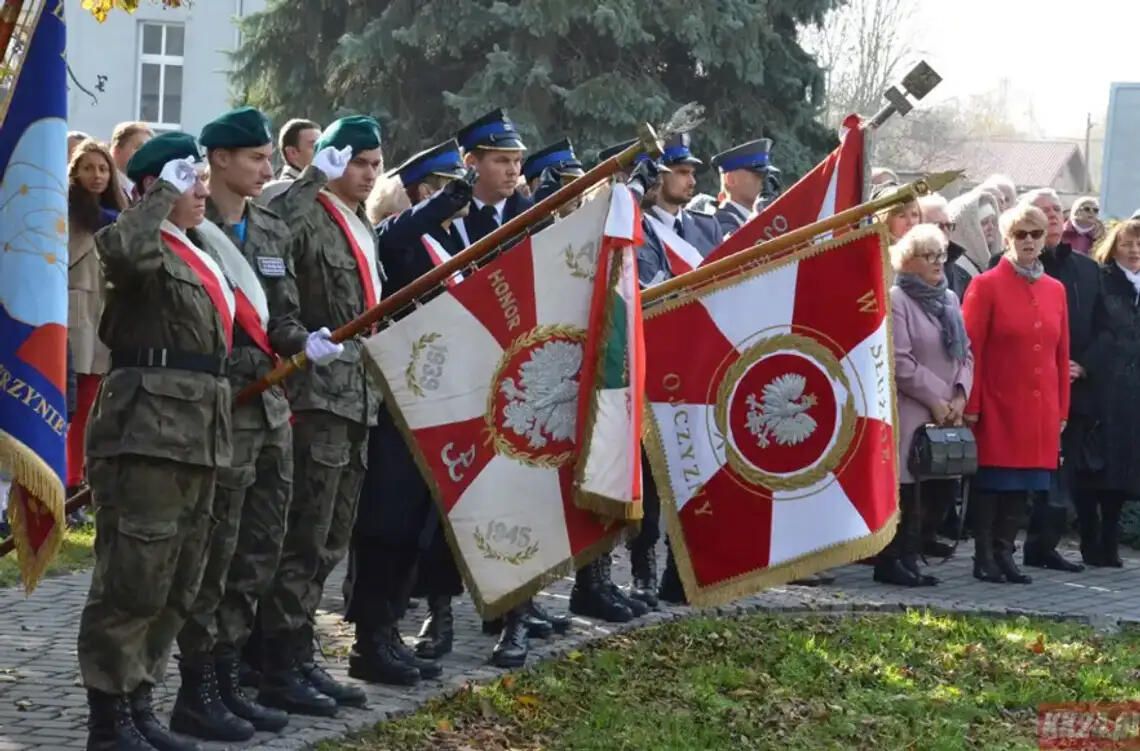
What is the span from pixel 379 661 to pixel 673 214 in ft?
9.81

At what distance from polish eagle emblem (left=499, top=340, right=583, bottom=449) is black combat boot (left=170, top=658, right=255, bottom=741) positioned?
1.27 m

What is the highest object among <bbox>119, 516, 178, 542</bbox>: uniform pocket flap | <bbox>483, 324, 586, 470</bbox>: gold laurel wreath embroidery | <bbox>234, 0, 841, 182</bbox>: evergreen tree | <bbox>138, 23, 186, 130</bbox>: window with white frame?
<bbox>138, 23, 186, 130</bbox>: window with white frame

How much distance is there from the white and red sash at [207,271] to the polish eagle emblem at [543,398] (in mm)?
975

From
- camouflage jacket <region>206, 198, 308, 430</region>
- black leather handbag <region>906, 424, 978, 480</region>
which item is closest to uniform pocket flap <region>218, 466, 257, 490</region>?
camouflage jacket <region>206, 198, 308, 430</region>

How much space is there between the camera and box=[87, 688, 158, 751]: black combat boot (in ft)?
20.6

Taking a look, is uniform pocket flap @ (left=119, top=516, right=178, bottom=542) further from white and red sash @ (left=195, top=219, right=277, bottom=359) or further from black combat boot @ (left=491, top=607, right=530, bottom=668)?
black combat boot @ (left=491, top=607, right=530, bottom=668)

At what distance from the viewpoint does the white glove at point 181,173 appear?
20.3 feet

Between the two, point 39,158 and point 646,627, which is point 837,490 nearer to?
point 646,627

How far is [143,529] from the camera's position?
20.5 feet

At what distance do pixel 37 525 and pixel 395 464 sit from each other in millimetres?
1733

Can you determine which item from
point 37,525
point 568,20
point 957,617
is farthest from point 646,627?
point 568,20

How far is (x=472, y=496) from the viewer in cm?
696

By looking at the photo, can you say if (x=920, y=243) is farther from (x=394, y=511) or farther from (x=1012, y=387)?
(x=394, y=511)

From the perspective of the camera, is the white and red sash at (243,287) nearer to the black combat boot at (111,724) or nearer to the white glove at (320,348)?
the white glove at (320,348)
